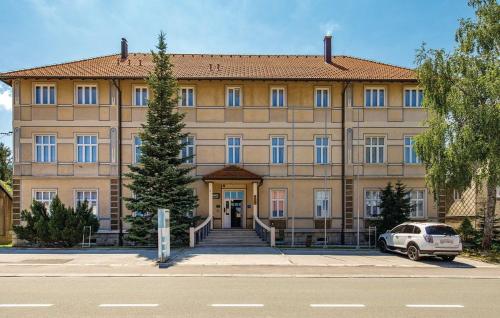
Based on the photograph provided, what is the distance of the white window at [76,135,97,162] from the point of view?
83.0ft

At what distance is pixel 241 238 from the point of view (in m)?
23.4

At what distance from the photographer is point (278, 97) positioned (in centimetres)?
2602

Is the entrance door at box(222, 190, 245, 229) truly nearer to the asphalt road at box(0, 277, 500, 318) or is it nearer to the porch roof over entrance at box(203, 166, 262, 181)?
the porch roof over entrance at box(203, 166, 262, 181)

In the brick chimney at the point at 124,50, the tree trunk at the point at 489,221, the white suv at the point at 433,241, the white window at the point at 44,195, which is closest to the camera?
the white suv at the point at 433,241

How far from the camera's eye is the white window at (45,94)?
82.6ft

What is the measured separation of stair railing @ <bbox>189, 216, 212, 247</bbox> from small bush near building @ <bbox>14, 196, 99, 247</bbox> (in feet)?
18.7

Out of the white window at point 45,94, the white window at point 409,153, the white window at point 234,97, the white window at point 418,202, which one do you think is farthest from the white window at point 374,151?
the white window at point 45,94

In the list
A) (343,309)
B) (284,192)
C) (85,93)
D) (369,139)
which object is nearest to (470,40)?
(369,139)

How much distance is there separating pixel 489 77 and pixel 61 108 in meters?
23.0

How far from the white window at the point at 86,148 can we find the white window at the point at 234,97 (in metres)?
8.46

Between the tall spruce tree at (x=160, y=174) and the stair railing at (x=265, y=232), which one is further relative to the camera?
the stair railing at (x=265, y=232)

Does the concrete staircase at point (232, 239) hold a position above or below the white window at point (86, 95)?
below

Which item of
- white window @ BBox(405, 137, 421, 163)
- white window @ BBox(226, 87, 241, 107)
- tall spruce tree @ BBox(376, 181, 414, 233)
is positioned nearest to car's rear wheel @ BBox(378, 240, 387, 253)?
tall spruce tree @ BBox(376, 181, 414, 233)

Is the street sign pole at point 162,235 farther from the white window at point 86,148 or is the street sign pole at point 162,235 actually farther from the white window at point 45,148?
the white window at point 45,148
